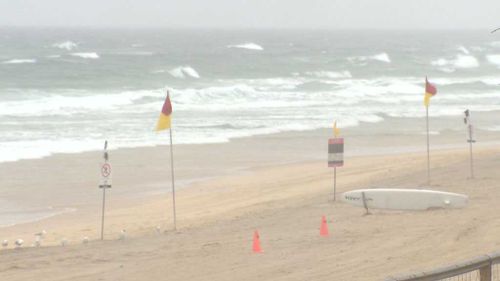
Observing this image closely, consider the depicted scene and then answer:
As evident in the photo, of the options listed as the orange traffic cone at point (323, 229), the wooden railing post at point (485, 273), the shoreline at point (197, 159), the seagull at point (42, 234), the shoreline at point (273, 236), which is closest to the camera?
the wooden railing post at point (485, 273)

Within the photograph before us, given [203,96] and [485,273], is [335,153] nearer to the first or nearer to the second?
[485,273]

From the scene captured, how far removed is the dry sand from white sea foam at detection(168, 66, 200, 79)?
118 ft

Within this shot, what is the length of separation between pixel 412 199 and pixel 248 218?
9.07ft

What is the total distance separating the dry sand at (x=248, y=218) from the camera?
41.2 ft

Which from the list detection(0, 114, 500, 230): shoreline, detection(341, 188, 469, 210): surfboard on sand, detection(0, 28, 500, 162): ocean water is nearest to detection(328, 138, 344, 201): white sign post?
detection(341, 188, 469, 210): surfboard on sand

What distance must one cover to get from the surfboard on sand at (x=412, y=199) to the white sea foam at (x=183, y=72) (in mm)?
48928

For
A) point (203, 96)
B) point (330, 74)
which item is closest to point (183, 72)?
point (330, 74)

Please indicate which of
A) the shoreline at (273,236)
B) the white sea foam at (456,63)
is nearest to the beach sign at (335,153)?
the shoreline at (273,236)

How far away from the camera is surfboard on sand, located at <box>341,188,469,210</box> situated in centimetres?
1612

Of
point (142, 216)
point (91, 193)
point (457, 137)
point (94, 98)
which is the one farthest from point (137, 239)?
point (94, 98)

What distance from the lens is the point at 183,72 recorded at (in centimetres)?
6838

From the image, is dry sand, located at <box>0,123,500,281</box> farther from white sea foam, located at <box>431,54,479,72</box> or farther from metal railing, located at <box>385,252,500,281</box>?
white sea foam, located at <box>431,54,479,72</box>

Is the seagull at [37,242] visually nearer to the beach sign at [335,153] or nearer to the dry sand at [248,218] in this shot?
the dry sand at [248,218]

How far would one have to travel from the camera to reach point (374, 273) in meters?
11.5
